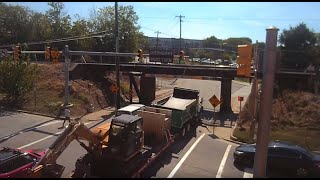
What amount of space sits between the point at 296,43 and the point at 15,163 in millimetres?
49735

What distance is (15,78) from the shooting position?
32.8 meters

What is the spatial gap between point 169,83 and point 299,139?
49.6 m

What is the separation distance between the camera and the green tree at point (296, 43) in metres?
54.4

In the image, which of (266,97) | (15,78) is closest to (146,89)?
(15,78)

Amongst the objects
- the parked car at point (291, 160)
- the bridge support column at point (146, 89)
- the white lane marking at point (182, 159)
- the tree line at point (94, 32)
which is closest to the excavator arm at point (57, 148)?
the white lane marking at point (182, 159)

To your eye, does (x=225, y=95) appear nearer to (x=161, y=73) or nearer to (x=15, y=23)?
(x=161, y=73)

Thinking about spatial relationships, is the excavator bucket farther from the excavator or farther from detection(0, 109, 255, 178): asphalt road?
detection(0, 109, 255, 178): asphalt road

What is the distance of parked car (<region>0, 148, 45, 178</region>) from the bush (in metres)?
18.8

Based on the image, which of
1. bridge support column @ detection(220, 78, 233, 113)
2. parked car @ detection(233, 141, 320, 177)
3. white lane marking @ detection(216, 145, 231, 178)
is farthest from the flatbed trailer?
bridge support column @ detection(220, 78, 233, 113)

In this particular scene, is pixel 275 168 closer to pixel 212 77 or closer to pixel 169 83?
pixel 212 77

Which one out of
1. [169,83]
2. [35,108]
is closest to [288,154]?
[35,108]

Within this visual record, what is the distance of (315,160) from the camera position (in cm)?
1783

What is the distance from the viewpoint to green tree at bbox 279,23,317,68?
54406 mm

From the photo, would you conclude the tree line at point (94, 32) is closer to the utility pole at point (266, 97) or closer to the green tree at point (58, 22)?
the green tree at point (58, 22)
